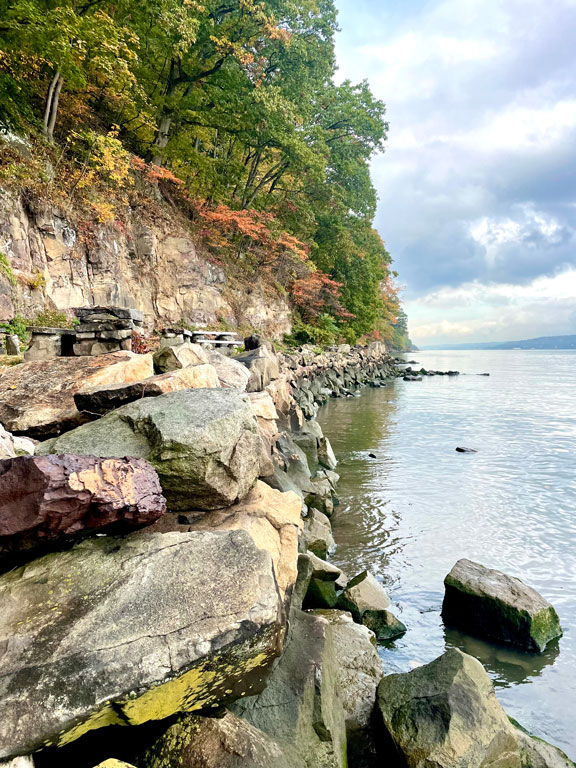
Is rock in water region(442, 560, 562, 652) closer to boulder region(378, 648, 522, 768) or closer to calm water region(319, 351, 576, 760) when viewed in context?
calm water region(319, 351, 576, 760)

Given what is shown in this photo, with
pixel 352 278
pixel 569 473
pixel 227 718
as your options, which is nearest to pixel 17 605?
pixel 227 718

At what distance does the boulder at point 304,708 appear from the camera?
2936 millimetres

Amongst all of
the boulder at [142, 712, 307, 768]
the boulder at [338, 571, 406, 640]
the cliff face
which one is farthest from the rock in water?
the cliff face

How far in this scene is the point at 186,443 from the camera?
3.83m

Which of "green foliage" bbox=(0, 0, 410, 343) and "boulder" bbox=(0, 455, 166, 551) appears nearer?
"boulder" bbox=(0, 455, 166, 551)

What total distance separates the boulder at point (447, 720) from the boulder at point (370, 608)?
1951 millimetres

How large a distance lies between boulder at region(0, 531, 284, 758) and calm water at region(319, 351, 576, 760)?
11.1 ft

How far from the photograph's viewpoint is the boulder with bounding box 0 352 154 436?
488cm

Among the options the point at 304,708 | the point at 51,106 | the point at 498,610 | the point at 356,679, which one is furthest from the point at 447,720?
the point at 51,106

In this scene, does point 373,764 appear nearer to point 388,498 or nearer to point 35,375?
point 35,375

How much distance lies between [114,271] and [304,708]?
54.6 feet

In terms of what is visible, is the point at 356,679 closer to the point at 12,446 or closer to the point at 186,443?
the point at 186,443

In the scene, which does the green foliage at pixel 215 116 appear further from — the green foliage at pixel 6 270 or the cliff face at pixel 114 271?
the green foliage at pixel 6 270

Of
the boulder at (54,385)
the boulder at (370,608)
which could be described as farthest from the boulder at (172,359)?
the boulder at (370,608)
